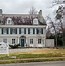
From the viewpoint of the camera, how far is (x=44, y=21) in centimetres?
7162

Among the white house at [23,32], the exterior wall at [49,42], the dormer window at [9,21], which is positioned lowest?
the exterior wall at [49,42]

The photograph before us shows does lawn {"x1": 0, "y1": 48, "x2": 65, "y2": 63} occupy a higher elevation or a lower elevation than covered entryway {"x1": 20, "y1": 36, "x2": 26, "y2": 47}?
higher

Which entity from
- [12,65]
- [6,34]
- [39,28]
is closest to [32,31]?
[39,28]

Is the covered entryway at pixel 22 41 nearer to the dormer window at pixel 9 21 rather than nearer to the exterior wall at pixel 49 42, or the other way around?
the dormer window at pixel 9 21

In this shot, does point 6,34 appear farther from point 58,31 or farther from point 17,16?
point 58,31

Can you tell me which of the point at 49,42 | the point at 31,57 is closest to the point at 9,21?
the point at 49,42

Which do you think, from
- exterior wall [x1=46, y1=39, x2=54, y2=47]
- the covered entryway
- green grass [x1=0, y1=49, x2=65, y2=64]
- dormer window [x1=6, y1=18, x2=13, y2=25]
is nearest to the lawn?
green grass [x1=0, y1=49, x2=65, y2=64]

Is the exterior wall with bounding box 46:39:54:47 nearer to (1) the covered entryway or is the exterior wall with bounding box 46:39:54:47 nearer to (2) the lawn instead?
(1) the covered entryway

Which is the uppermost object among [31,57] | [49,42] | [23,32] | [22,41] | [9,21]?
[9,21]

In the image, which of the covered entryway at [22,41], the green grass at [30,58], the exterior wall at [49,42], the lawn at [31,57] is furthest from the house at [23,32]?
the green grass at [30,58]

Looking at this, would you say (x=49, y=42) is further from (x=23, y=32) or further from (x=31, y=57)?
(x=31, y=57)

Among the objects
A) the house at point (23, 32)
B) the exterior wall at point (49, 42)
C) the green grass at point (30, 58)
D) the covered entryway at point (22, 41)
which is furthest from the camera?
the house at point (23, 32)

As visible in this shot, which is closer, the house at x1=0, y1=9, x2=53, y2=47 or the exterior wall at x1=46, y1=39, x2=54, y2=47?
the exterior wall at x1=46, y1=39, x2=54, y2=47

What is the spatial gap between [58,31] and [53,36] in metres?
2.97
